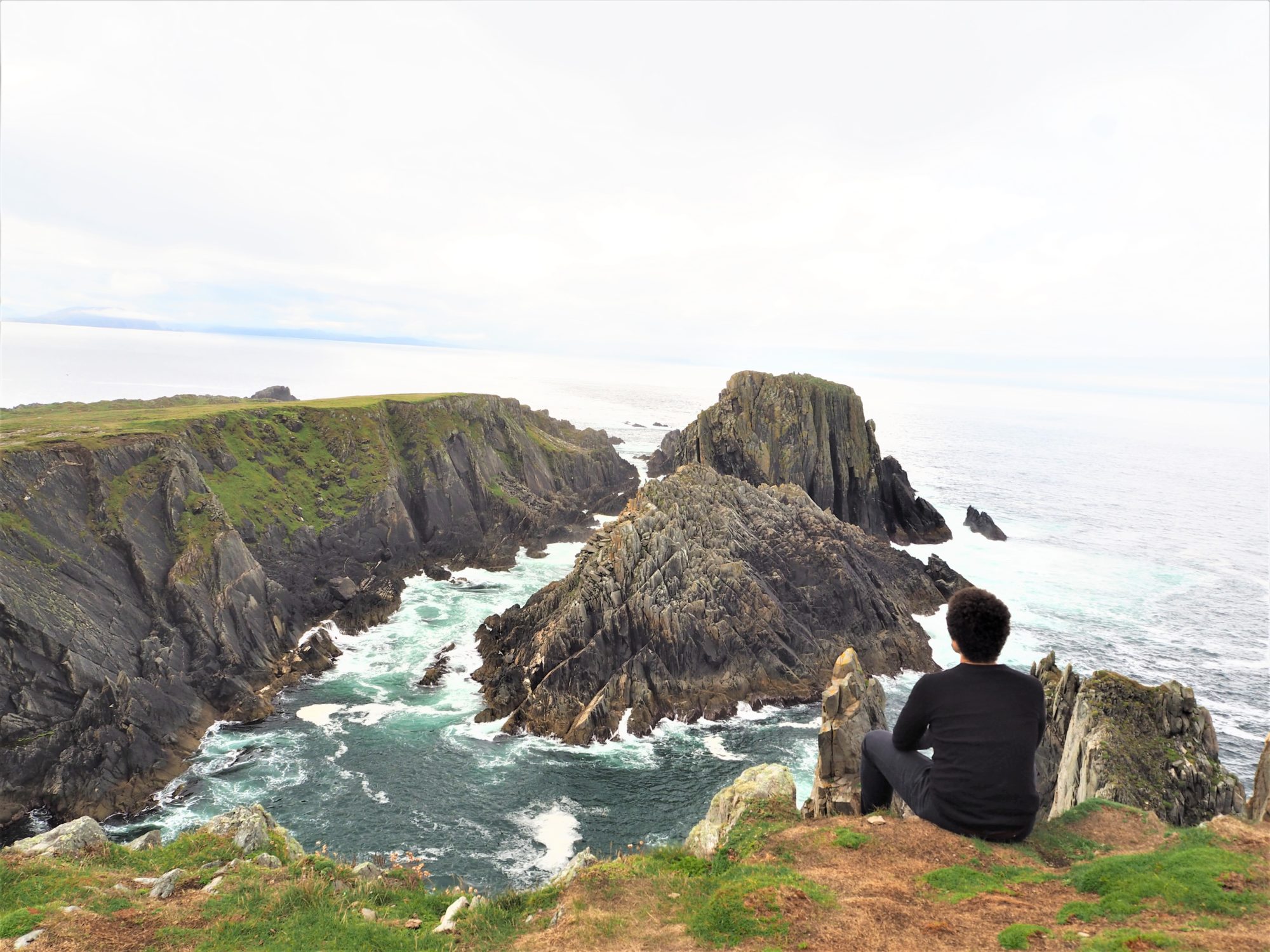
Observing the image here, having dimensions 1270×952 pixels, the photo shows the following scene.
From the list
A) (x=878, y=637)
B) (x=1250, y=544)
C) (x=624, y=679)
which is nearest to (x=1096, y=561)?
(x=1250, y=544)

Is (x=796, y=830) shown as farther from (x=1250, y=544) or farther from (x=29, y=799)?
(x=1250, y=544)

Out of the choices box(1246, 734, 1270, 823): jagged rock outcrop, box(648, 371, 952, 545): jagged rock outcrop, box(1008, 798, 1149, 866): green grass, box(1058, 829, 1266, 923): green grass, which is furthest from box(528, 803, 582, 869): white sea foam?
box(648, 371, 952, 545): jagged rock outcrop

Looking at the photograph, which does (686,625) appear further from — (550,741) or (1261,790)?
(1261,790)

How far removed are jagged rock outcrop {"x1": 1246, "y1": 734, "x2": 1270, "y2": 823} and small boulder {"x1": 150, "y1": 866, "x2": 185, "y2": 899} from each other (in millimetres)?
22918

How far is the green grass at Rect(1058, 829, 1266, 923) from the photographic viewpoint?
863 cm

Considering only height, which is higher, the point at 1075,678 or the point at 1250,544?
the point at 1075,678

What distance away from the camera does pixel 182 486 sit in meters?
47.6

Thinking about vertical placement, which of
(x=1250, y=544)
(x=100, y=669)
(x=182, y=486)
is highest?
(x=182, y=486)

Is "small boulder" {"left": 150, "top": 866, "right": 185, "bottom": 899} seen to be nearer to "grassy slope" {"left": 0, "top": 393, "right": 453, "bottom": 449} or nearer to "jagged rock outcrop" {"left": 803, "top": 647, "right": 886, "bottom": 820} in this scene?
"jagged rock outcrop" {"left": 803, "top": 647, "right": 886, "bottom": 820}

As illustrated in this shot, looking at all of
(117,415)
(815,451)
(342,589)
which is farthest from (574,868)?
(117,415)

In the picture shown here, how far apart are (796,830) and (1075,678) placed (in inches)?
655

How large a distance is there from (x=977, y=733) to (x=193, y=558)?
49.9 metres

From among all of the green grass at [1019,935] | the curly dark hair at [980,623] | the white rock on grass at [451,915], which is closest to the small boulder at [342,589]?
the white rock on grass at [451,915]

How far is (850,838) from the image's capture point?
1138cm
